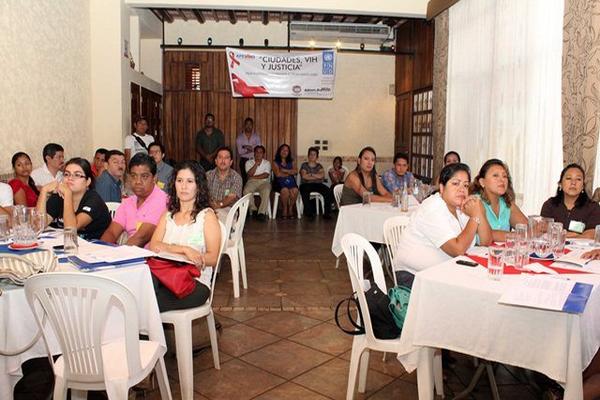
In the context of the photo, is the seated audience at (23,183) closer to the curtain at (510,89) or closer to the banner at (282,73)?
the banner at (282,73)

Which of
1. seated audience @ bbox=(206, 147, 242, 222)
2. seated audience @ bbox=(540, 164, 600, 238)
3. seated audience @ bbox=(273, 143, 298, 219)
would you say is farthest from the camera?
seated audience @ bbox=(273, 143, 298, 219)

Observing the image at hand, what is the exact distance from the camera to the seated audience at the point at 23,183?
193 inches

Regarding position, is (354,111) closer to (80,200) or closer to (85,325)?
(80,200)

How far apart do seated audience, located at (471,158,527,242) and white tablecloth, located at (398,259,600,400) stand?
46.0 inches

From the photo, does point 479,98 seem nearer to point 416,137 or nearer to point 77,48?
point 416,137

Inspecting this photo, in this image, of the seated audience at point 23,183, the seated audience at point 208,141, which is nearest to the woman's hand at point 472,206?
the seated audience at point 23,183

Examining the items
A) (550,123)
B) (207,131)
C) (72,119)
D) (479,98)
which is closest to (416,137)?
(479,98)

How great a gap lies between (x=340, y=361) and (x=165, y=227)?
1.36 m

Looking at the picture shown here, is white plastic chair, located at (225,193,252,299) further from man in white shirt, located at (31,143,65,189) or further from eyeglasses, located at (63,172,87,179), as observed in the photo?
man in white shirt, located at (31,143,65,189)

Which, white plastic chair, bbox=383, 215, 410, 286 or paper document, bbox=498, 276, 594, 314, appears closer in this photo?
paper document, bbox=498, 276, 594, 314

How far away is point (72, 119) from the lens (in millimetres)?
7094

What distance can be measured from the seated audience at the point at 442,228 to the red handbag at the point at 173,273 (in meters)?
1.20

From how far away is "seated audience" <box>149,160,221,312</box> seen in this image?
3137mm

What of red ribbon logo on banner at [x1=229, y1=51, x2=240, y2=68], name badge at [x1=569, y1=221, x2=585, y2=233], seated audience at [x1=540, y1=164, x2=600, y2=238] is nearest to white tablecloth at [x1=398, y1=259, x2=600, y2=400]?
name badge at [x1=569, y1=221, x2=585, y2=233]
